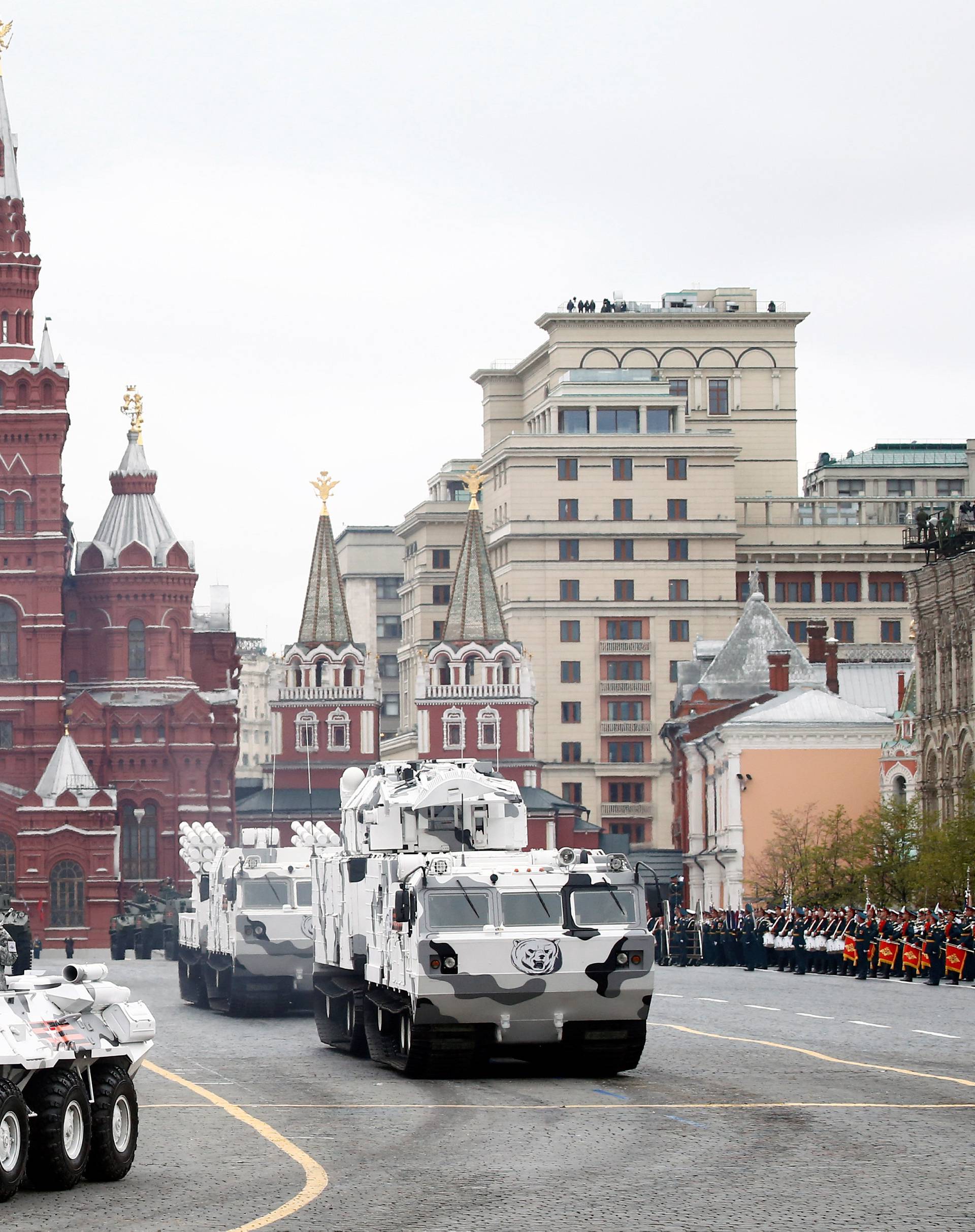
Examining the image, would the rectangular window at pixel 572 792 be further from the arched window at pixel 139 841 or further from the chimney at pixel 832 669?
the arched window at pixel 139 841

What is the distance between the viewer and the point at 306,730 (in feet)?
409

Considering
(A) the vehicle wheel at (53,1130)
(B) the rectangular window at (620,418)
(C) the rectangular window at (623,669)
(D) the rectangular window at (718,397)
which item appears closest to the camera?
(A) the vehicle wheel at (53,1130)

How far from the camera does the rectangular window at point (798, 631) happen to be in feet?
444

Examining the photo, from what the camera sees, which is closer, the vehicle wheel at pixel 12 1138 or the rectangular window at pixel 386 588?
the vehicle wheel at pixel 12 1138

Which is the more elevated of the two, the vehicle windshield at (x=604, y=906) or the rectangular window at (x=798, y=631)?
the rectangular window at (x=798, y=631)

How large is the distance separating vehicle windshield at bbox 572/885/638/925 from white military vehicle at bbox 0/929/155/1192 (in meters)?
8.20

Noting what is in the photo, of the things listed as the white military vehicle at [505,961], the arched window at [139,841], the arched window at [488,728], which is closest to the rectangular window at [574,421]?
the arched window at [488,728]

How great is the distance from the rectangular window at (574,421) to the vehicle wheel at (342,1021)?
345ft

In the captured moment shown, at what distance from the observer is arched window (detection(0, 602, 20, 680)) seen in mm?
104000

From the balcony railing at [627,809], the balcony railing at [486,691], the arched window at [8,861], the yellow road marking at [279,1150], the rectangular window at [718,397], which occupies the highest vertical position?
the rectangular window at [718,397]

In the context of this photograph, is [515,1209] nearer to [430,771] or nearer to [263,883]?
[430,771]

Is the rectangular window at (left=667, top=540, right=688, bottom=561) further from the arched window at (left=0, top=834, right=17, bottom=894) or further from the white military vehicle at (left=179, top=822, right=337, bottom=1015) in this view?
the white military vehicle at (left=179, top=822, right=337, bottom=1015)

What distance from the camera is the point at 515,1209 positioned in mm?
15516

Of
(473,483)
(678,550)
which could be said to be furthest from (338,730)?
(678,550)
